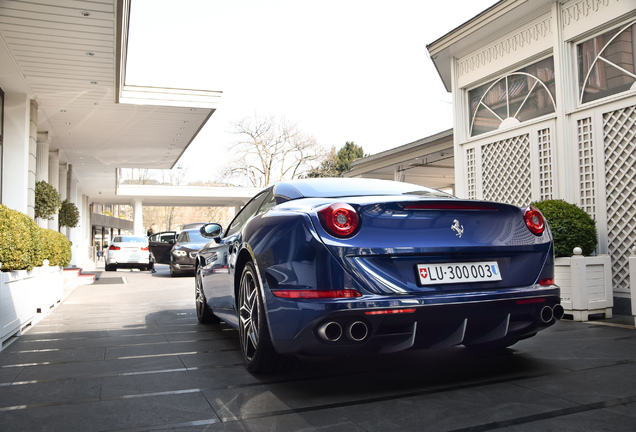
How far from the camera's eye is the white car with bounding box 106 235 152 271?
20422 millimetres

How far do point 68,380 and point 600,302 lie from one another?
532 centimetres

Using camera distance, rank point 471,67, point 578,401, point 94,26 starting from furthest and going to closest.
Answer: point 471,67 → point 94,26 → point 578,401

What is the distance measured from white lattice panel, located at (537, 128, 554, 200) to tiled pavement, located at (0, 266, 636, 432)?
10.2 feet

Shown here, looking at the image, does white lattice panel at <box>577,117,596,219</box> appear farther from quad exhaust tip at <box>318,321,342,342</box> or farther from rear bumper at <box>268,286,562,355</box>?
quad exhaust tip at <box>318,321,342,342</box>

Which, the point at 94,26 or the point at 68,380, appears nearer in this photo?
the point at 68,380

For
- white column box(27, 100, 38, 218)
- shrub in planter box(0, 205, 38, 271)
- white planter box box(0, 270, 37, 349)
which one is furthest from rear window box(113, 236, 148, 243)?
shrub in planter box(0, 205, 38, 271)

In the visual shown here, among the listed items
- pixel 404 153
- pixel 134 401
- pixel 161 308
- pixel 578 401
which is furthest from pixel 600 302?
pixel 404 153

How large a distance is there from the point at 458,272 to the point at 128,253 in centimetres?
1927

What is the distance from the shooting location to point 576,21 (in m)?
7.17

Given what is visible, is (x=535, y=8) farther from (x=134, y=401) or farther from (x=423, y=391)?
(x=134, y=401)

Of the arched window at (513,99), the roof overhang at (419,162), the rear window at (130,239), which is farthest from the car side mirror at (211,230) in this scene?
the rear window at (130,239)

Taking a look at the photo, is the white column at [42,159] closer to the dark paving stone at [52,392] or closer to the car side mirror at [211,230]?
the car side mirror at [211,230]

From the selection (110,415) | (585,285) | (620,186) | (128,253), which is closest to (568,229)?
(585,285)

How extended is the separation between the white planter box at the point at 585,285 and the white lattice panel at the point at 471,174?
3600mm
